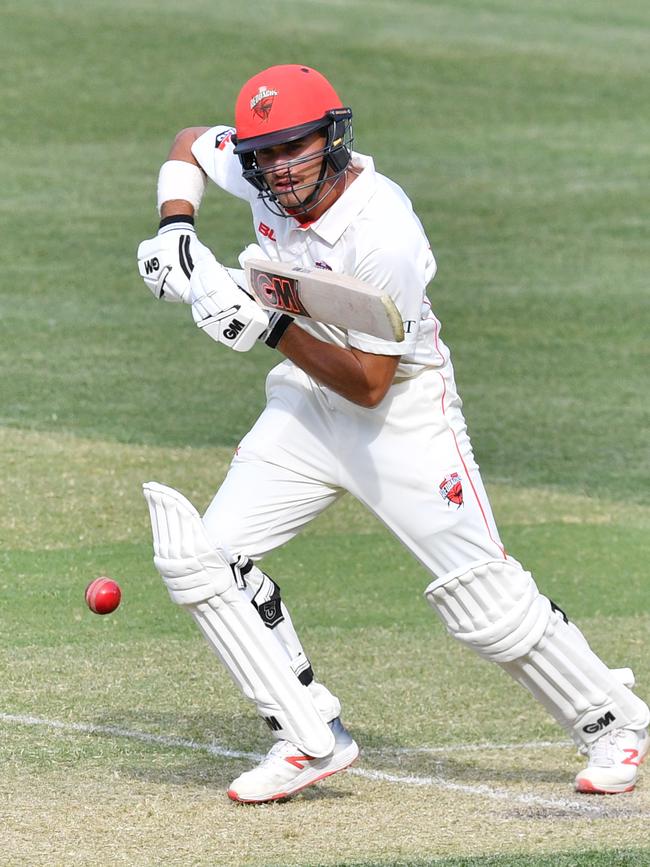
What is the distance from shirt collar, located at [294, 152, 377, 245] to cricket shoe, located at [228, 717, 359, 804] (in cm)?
159

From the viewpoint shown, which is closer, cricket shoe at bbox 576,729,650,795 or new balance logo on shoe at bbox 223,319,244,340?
new balance logo on shoe at bbox 223,319,244,340

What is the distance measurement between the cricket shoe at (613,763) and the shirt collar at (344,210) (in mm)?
1817

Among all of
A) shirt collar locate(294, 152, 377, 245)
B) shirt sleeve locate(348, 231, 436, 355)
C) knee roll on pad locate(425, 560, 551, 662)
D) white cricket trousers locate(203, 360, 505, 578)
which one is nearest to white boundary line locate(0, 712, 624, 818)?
knee roll on pad locate(425, 560, 551, 662)

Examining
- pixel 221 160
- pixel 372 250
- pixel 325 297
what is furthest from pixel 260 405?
pixel 325 297

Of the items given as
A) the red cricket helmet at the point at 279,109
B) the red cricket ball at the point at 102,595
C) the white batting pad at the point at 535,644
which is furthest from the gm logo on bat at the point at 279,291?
the red cricket ball at the point at 102,595

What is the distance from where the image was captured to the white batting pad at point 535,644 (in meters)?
4.93

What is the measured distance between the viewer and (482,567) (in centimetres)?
491

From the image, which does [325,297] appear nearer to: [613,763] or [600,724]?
[600,724]

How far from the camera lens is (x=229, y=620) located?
16.2ft

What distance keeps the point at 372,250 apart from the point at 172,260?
0.63 metres

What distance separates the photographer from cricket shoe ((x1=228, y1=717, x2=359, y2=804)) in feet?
16.3

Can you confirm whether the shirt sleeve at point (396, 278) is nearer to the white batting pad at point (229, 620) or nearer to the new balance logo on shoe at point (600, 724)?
the white batting pad at point (229, 620)

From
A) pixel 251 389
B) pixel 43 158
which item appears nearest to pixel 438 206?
pixel 43 158

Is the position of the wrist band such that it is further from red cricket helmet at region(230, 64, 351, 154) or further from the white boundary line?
the white boundary line
